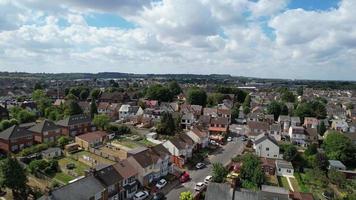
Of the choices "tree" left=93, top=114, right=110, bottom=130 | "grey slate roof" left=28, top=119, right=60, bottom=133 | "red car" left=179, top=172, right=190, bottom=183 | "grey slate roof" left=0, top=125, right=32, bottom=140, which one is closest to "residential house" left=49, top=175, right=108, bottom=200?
"red car" left=179, top=172, right=190, bottom=183

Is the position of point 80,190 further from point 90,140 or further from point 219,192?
point 90,140

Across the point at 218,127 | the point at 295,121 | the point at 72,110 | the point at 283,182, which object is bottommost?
the point at 283,182

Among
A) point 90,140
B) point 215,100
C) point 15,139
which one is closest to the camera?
point 15,139

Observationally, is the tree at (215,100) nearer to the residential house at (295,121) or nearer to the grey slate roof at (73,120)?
the residential house at (295,121)

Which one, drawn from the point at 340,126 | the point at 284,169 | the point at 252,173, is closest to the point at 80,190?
the point at 252,173

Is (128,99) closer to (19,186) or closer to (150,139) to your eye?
(150,139)

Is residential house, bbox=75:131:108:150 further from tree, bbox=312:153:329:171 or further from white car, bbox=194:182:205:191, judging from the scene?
tree, bbox=312:153:329:171

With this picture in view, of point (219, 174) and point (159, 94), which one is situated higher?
point (159, 94)
